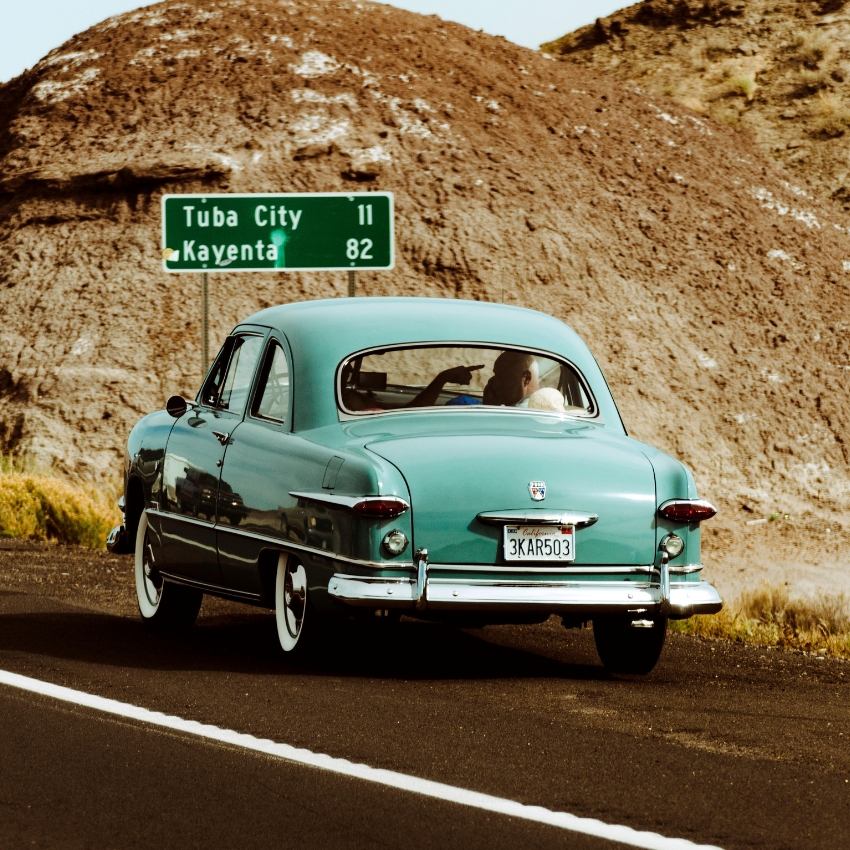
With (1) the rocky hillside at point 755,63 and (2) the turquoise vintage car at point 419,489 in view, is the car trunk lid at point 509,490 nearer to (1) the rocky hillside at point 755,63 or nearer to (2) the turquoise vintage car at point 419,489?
(2) the turquoise vintage car at point 419,489

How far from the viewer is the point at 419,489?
741cm

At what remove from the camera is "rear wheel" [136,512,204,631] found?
955cm

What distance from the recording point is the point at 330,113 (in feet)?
104

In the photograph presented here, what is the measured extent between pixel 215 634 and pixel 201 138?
2303 centimetres

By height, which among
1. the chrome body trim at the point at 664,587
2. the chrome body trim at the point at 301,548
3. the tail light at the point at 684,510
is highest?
the tail light at the point at 684,510

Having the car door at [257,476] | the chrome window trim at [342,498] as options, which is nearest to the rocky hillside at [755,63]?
the car door at [257,476]

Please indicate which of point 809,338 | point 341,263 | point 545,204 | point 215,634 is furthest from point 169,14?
point 215,634

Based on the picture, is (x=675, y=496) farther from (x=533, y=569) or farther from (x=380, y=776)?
(x=380, y=776)

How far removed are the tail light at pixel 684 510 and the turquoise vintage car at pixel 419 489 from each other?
0.01m

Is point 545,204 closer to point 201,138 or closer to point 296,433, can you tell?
point 201,138

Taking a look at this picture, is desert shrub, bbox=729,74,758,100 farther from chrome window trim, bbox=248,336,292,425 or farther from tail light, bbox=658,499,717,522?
tail light, bbox=658,499,717,522

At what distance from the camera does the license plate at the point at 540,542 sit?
7.48m

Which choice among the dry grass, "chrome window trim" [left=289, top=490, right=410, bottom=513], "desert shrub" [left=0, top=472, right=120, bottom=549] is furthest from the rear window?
"desert shrub" [left=0, top=472, right=120, bottom=549]

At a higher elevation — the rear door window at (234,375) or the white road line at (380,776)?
the rear door window at (234,375)
